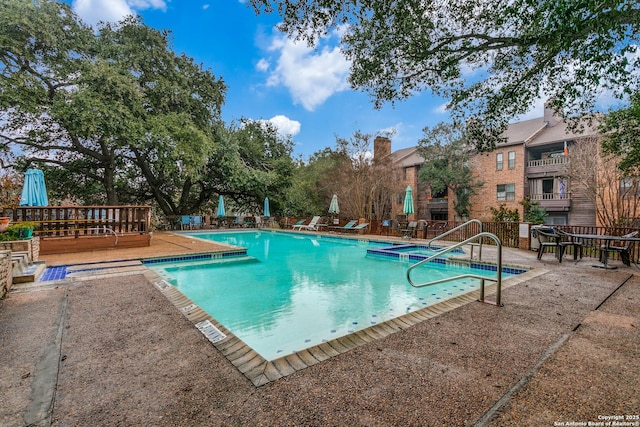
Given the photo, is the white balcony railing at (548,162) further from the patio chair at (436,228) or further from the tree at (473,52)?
the tree at (473,52)

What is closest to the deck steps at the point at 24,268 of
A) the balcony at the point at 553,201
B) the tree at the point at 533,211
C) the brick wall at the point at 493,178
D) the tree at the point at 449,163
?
the tree at the point at 533,211

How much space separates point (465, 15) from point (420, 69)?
3.73 feet

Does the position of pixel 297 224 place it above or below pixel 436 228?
below

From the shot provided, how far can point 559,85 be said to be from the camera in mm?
6027

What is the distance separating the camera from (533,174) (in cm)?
2003

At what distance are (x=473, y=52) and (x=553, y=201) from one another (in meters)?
18.2

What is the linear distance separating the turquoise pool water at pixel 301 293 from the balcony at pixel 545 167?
16.9 meters

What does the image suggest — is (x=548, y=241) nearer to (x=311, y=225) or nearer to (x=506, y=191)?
(x=311, y=225)

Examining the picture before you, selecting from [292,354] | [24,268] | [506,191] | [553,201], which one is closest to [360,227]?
[24,268]

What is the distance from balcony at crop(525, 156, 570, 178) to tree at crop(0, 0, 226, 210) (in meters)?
20.7

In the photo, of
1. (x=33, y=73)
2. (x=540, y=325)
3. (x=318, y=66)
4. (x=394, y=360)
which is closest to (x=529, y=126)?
(x=318, y=66)

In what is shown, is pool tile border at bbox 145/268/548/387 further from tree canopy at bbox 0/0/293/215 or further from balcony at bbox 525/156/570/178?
balcony at bbox 525/156/570/178

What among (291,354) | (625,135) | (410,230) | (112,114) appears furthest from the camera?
(410,230)

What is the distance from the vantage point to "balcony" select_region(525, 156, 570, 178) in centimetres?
1871
